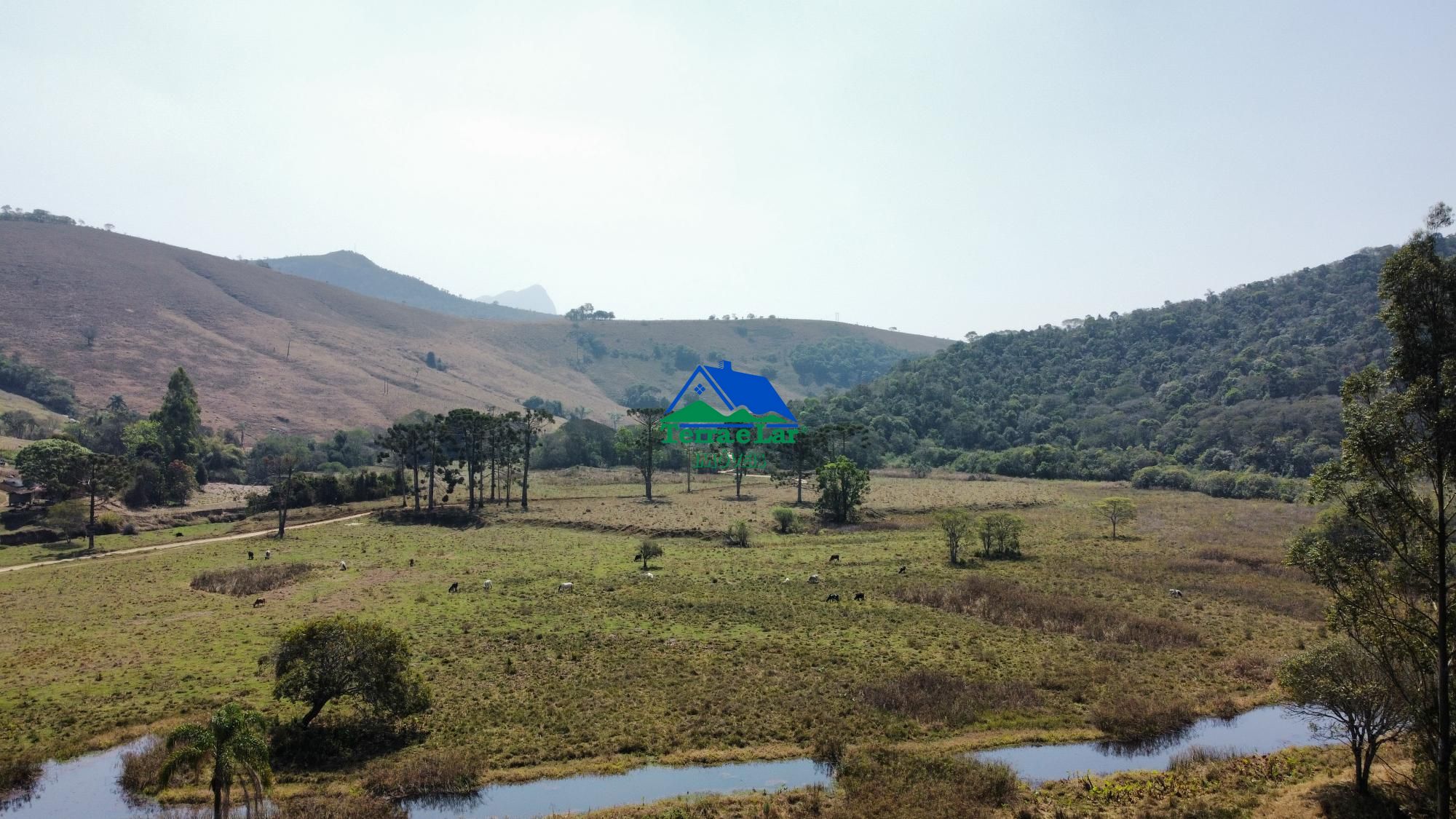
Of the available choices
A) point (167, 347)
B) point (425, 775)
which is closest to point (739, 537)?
point (425, 775)

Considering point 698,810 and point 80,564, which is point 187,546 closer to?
point 80,564

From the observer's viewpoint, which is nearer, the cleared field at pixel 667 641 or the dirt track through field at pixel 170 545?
the cleared field at pixel 667 641

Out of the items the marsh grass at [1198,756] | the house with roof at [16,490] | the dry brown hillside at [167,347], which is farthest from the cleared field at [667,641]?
the dry brown hillside at [167,347]

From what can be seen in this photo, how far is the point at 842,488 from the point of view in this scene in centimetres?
6975

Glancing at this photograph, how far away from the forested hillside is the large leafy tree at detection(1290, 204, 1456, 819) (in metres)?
102

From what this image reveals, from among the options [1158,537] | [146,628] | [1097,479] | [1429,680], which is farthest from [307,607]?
[1097,479]

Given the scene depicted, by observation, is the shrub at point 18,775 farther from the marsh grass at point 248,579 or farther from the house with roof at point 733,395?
the house with roof at point 733,395

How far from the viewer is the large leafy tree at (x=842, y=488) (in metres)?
69.8

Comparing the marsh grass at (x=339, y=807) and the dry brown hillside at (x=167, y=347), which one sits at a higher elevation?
the dry brown hillside at (x=167, y=347)

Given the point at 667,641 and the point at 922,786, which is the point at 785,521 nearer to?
the point at 667,641

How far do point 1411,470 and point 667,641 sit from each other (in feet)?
84.5

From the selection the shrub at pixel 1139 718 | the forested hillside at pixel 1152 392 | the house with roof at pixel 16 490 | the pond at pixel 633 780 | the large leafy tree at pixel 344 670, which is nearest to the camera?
the pond at pixel 633 780

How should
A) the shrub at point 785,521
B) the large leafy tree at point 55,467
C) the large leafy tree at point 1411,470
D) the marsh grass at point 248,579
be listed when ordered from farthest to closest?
the shrub at point 785,521 < the large leafy tree at point 55,467 < the marsh grass at point 248,579 < the large leafy tree at point 1411,470

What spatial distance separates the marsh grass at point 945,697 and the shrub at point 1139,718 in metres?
2.21
